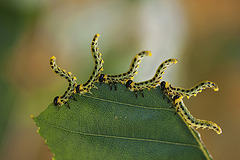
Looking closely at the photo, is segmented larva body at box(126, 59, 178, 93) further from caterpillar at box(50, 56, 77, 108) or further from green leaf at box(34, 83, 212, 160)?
caterpillar at box(50, 56, 77, 108)

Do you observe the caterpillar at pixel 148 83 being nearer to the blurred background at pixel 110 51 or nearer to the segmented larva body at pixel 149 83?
the segmented larva body at pixel 149 83

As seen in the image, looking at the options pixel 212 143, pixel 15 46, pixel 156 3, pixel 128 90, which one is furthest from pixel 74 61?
pixel 128 90

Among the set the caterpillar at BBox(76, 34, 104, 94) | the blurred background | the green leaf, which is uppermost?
the blurred background

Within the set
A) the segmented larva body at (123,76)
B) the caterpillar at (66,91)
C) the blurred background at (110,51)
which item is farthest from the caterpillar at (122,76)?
the blurred background at (110,51)

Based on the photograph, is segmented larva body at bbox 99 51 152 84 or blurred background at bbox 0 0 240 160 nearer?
segmented larva body at bbox 99 51 152 84

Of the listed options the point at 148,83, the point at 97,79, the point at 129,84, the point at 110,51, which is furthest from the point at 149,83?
the point at 110,51

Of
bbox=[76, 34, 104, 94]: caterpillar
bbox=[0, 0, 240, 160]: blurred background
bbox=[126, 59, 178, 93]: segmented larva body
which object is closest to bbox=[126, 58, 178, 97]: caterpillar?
bbox=[126, 59, 178, 93]: segmented larva body
